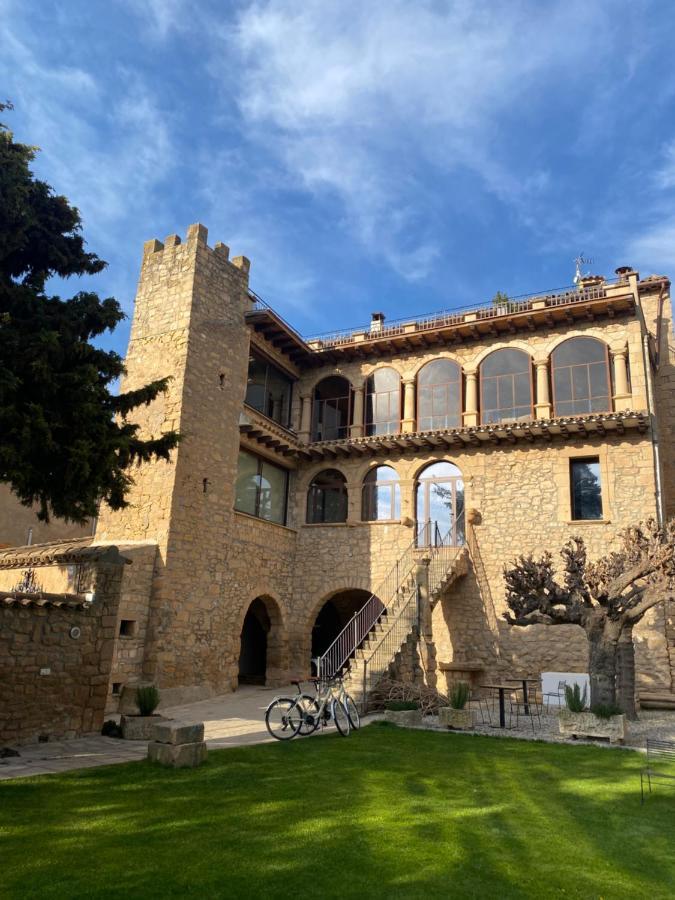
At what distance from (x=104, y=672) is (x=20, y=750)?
1706mm

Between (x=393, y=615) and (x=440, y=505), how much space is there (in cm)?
415

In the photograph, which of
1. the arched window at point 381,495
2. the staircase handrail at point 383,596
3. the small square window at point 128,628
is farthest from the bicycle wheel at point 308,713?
the arched window at point 381,495

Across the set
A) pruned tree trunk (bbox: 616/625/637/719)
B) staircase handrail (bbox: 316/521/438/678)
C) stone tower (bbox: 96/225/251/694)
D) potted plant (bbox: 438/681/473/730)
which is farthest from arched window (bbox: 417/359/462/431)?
potted plant (bbox: 438/681/473/730)

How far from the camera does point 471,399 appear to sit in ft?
59.6

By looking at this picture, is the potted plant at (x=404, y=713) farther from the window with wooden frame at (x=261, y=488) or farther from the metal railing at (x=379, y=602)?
the window with wooden frame at (x=261, y=488)

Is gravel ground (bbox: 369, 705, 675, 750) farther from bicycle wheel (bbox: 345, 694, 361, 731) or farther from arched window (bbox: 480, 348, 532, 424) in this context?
arched window (bbox: 480, 348, 532, 424)

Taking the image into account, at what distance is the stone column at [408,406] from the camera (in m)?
18.9

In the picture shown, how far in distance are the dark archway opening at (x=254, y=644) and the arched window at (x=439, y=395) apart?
24.1 feet

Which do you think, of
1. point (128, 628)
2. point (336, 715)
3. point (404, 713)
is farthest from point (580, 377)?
point (128, 628)

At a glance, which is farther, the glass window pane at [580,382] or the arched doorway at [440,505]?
the arched doorway at [440,505]

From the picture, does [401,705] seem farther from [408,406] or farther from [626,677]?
[408,406]

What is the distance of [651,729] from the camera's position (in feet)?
37.2

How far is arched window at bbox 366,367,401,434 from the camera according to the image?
19344 mm

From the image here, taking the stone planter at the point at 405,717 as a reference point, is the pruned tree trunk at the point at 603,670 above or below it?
above
